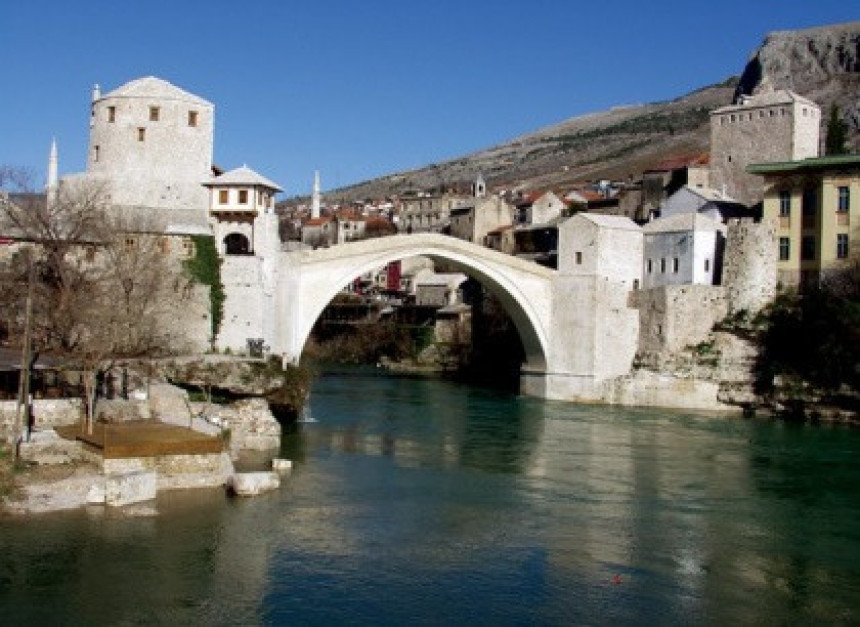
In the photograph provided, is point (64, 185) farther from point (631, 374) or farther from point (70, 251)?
point (631, 374)

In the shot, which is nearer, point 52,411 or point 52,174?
point 52,411

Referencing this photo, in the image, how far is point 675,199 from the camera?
42.6 meters

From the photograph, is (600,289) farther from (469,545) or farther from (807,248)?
(469,545)

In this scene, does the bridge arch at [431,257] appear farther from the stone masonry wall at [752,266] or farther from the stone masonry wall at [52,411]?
the stone masonry wall at [52,411]

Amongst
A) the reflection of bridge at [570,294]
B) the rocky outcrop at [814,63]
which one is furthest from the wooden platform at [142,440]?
the rocky outcrop at [814,63]

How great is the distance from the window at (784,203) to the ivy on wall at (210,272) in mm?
20416

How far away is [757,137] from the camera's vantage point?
4425 centimetres

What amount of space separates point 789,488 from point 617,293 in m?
17.9

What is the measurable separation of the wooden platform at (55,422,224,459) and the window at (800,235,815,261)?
24890 millimetres

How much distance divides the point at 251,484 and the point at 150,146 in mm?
17994

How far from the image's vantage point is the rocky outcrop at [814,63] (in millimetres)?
Result: 75000

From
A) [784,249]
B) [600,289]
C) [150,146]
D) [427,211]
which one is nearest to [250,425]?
[150,146]

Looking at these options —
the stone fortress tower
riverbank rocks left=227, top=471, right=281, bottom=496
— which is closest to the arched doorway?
the stone fortress tower

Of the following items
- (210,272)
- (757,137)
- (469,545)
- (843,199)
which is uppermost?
(757,137)
